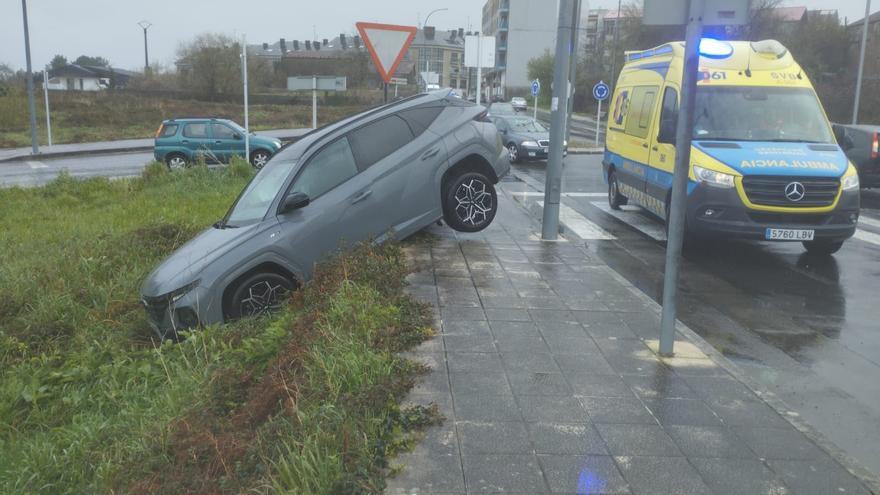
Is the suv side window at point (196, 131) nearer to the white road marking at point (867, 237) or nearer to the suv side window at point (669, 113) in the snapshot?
the suv side window at point (669, 113)

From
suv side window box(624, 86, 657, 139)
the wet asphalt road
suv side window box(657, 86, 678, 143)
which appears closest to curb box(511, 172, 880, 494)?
the wet asphalt road

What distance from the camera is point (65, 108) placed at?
4572cm

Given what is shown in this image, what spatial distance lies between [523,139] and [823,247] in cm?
1429

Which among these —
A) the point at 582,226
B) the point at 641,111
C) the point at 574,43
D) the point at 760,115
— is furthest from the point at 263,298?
the point at 574,43

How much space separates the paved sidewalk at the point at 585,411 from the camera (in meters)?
3.47

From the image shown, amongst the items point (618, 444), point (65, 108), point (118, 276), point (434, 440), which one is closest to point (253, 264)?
point (118, 276)

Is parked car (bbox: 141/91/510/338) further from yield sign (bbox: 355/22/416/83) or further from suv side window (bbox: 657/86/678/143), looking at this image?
suv side window (bbox: 657/86/678/143)

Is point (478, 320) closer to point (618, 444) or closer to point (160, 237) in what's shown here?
point (618, 444)

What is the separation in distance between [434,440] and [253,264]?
350cm

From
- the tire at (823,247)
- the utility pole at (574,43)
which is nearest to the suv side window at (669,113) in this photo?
the utility pole at (574,43)

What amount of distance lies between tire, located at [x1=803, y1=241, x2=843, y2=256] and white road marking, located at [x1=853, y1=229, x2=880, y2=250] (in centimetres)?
173

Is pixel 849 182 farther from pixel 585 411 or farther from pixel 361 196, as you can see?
pixel 585 411

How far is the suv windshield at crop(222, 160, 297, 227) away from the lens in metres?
7.32

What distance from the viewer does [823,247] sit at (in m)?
9.94
